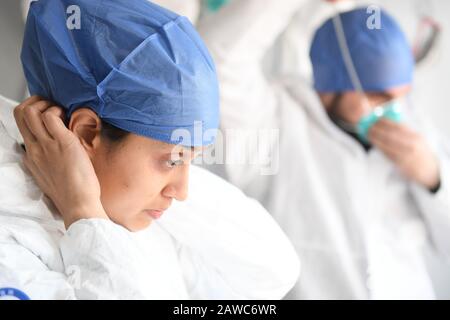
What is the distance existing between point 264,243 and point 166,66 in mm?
308

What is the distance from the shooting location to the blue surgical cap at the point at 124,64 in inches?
27.6

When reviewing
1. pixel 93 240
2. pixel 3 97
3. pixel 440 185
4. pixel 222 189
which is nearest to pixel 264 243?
pixel 222 189

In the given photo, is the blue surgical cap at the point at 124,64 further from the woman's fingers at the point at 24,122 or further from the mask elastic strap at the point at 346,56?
the mask elastic strap at the point at 346,56

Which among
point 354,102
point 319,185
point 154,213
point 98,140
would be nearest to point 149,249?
point 154,213

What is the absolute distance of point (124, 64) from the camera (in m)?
0.70

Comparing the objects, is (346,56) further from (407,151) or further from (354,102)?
Answer: (407,151)

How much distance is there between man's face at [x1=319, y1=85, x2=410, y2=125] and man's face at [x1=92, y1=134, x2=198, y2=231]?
56 cm

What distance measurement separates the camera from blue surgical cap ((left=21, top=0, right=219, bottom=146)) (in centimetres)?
70

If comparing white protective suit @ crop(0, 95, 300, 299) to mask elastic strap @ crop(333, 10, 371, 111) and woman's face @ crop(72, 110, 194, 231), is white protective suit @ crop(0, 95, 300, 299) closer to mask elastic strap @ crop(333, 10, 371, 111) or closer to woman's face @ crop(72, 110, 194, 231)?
woman's face @ crop(72, 110, 194, 231)

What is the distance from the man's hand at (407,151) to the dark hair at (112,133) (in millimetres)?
662

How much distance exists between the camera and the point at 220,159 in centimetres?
94

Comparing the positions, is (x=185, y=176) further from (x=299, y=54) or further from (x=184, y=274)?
(x=299, y=54)

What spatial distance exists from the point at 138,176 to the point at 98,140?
6 cm

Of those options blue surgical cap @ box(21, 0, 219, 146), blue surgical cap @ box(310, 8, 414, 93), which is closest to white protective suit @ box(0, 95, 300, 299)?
blue surgical cap @ box(21, 0, 219, 146)
